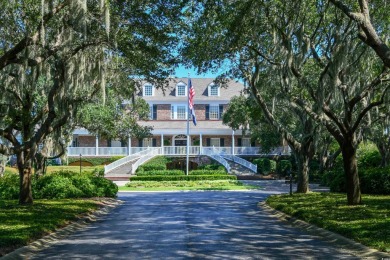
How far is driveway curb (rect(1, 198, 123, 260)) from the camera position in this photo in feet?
31.3

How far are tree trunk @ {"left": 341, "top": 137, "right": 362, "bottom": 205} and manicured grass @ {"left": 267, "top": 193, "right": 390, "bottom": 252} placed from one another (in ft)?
1.09

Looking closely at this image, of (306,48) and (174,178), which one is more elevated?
(306,48)

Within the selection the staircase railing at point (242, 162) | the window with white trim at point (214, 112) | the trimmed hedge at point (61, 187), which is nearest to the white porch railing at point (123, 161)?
the staircase railing at point (242, 162)

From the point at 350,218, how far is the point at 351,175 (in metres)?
3.74

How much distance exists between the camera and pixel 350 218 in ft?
44.5

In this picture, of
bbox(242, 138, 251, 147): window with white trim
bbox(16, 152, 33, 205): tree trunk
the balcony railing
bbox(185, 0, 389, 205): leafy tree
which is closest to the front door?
the balcony railing

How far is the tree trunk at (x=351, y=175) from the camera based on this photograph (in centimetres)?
1673

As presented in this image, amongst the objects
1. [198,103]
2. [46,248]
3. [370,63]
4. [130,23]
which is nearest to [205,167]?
[198,103]

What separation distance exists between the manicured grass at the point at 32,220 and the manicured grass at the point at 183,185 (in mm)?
15077

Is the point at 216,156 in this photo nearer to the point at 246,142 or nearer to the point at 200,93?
the point at 246,142

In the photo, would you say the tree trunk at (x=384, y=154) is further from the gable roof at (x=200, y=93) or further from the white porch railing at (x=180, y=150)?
the gable roof at (x=200, y=93)

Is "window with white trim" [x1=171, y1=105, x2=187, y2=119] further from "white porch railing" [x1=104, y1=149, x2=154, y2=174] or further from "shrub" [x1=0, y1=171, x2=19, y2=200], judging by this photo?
"shrub" [x1=0, y1=171, x2=19, y2=200]

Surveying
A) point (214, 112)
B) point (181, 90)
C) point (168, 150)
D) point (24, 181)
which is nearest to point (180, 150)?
point (168, 150)

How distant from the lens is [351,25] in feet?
56.1
